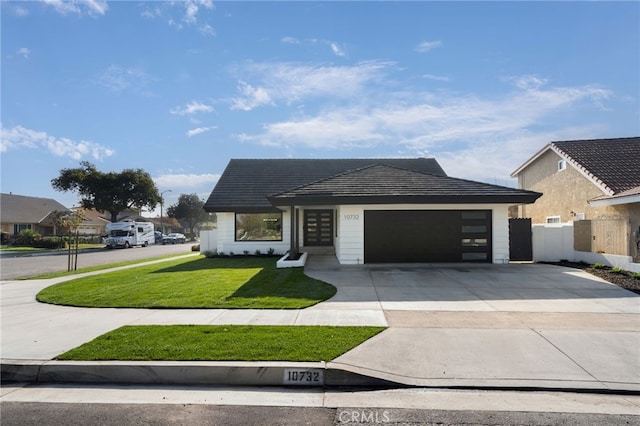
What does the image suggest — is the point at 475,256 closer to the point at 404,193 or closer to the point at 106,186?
the point at 404,193

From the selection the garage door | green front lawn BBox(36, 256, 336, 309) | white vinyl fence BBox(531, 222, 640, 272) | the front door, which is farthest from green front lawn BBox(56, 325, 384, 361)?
the front door

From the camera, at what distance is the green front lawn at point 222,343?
5.12m

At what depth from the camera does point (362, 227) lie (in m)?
14.8

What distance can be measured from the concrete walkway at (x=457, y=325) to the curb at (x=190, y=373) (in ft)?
0.69

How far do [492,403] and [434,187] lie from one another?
1112 centimetres

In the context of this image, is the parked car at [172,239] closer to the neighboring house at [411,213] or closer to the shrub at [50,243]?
the shrub at [50,243]

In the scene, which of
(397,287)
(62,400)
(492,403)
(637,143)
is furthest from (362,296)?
(637,143)

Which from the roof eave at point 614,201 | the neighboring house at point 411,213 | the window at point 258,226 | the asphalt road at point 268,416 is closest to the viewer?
the asphalt road at point 268,416

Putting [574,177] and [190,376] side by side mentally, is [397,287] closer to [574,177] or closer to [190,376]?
[190,376]

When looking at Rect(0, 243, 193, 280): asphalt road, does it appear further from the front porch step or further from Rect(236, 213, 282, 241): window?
the front porch step

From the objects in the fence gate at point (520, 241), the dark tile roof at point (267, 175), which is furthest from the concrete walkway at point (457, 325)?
the dark tile roof at point (267, 175)

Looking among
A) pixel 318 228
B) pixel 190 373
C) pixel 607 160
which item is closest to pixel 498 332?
pixel 190 373

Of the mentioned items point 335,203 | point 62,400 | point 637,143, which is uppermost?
point 637,143

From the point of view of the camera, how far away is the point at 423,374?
4730mm
